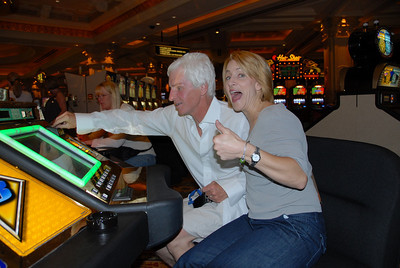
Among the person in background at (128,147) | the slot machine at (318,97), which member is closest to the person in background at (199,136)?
the person in background at (128,147)

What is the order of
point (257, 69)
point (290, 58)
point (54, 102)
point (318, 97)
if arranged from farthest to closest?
point (318, 97), point (290, 58), point (54, 102), point (257, 69)

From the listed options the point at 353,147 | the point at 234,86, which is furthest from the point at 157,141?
the point at 353,147

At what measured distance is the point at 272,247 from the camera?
42.9 inches

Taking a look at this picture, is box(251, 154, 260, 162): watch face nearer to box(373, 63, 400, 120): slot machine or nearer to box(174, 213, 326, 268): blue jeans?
box(174, 213, 326, 268): blue jeans

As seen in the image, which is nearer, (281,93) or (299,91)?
(281,93)

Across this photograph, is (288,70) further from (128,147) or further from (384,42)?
(128,147)

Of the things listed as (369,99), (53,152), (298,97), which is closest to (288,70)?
(298,97)

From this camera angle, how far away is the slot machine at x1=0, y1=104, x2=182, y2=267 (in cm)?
68

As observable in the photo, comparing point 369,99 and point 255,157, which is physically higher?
point 369,99

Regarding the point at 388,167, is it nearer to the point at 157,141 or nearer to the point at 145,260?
the point at 145,260

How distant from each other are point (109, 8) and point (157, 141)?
18.8 ft

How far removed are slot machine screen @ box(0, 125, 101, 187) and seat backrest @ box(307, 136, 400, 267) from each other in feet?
3.00

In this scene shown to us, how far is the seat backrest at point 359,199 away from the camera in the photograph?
1.06m

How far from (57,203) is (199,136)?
3.08 feet
